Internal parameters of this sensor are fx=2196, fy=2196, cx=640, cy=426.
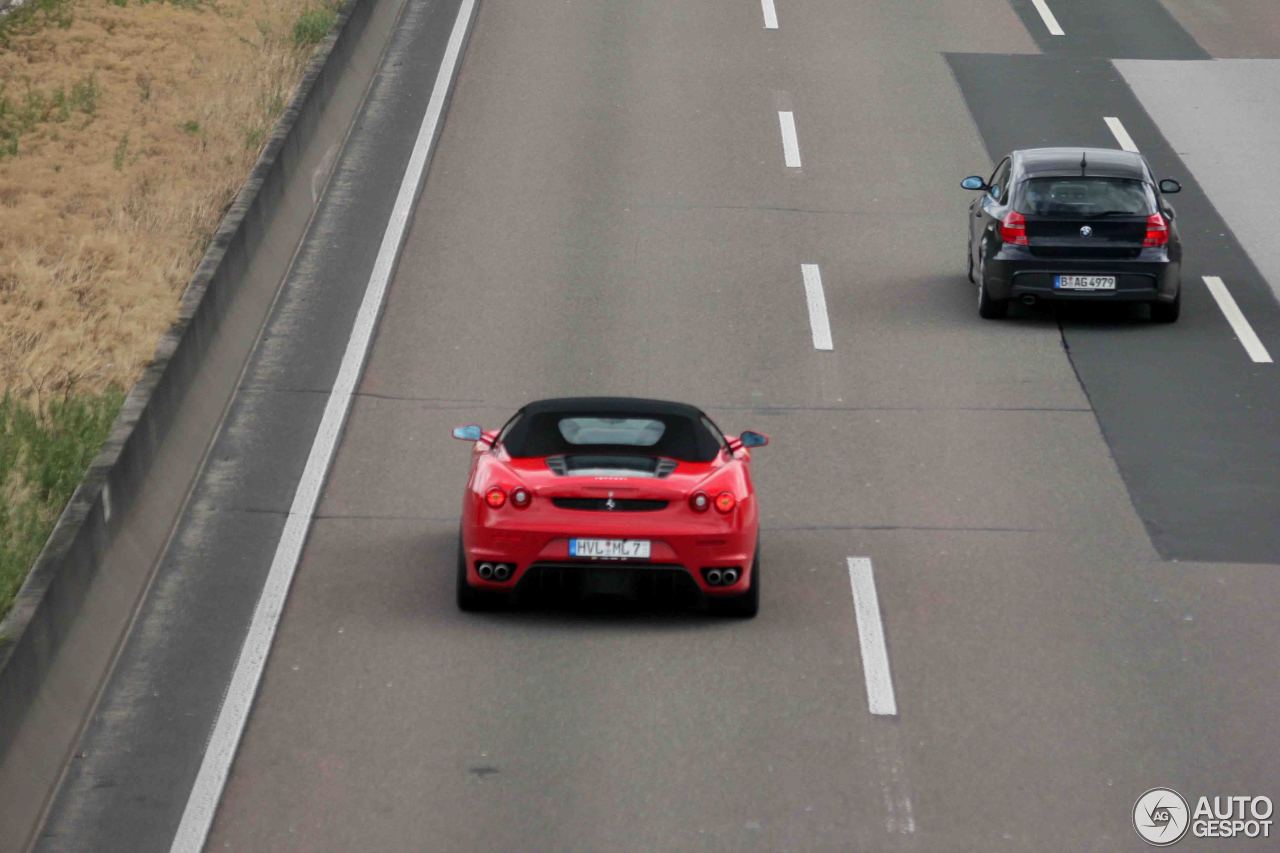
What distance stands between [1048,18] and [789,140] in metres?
8.92

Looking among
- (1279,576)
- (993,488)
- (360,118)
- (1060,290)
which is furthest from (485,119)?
(1279,576)

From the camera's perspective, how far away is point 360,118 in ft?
87.1

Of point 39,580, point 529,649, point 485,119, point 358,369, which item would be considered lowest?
point 485,119

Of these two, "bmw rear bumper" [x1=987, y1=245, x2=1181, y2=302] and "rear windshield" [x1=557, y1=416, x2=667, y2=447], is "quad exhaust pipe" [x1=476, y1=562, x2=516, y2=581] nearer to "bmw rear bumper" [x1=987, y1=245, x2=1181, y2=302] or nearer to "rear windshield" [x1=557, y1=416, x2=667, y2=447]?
"rear windshield" [x1=557, y1=416, x2=667, y2=447]

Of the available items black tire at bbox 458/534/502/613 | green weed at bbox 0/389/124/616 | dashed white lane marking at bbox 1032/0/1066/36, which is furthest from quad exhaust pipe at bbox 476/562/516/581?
dashed white lane marking at bbox 1032/0/1066/36

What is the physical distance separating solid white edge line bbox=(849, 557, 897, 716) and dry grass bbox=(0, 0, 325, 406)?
6.14 meters

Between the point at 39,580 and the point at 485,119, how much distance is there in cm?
1709

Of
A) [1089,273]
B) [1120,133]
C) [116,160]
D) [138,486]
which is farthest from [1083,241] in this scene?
[116,160]

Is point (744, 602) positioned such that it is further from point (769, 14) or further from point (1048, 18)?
point (1048, 18)

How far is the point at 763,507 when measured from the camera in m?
15.0

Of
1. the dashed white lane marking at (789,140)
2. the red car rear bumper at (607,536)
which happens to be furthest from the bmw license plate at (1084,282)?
the red car rear bumper at (607,536)

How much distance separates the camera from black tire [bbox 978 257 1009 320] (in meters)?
20.4

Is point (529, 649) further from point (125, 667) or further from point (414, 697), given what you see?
point (125, 667)

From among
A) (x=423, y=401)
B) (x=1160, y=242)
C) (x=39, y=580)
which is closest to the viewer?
(x=39, y=580)
